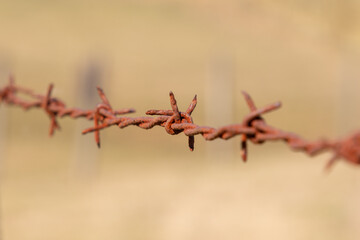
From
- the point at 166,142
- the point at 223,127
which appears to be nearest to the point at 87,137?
the point at 166,142

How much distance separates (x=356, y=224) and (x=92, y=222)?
9.50 ft

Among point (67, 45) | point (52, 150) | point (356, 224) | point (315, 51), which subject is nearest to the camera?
point (356, 224)

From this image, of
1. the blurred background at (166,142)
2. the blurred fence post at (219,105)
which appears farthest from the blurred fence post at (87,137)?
the blurred fence post at (219,105)

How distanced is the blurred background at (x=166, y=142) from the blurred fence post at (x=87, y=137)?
0.02 metres

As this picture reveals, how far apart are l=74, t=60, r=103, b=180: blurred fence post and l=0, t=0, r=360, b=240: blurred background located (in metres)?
0.02

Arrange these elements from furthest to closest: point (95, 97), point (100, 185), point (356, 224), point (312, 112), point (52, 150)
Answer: point (312, 112) < point (52, 150) < point (95, 97) < point (100, 185) < point (356, 224)

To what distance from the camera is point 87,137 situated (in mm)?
9133

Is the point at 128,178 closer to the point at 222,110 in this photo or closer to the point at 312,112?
the point at 222,110

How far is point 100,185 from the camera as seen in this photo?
809cm

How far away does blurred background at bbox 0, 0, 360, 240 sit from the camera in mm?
5754

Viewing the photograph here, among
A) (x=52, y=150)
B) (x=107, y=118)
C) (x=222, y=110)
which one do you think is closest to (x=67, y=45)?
(x=52, y=150)

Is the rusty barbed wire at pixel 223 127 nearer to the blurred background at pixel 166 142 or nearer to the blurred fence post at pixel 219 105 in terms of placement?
the blurred background at pixel 166 142

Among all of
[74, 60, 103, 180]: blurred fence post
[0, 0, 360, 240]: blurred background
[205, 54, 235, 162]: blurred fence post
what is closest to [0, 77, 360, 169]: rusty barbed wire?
[0, 0, 360, 240]: blurred background

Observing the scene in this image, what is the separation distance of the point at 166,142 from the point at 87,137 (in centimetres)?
172
